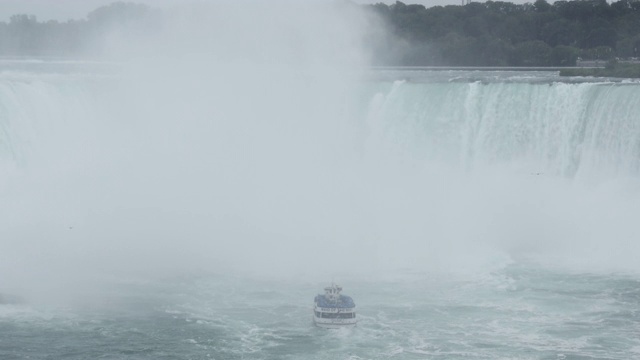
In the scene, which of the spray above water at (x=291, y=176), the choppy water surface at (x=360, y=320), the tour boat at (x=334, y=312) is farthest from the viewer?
the spray above water at (x=291, y=176)

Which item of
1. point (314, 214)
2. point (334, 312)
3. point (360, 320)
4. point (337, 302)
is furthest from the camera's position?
point (314, 214)

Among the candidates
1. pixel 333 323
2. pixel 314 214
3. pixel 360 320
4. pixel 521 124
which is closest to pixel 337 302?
pixel 333 323

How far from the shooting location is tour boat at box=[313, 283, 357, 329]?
910 inches

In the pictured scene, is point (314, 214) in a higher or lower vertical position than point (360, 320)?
higher

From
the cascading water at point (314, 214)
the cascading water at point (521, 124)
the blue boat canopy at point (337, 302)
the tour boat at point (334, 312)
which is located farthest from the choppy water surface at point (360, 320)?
the cascading water at point (521, 124)

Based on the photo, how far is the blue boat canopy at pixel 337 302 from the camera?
2314 centimetres

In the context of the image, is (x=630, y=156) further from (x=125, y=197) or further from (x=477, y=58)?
(x=477, y=58)

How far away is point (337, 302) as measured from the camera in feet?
76.3

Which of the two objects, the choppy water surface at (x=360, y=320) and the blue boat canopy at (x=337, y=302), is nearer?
the choppy water surface at (x=360, y=320)

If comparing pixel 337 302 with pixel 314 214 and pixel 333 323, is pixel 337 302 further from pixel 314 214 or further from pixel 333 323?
pixel 314 214

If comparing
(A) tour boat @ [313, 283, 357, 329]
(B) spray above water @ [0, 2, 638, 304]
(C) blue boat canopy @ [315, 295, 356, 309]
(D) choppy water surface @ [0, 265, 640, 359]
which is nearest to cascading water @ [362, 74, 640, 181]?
(B) spray above water @ [0, 2, 638, 304]

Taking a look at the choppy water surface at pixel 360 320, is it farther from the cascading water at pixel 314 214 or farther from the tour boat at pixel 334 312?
the tour boat at pixel 334 312

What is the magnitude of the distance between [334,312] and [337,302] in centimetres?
23

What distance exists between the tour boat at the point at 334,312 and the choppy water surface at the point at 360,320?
7.0 inches
